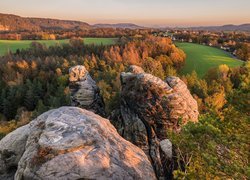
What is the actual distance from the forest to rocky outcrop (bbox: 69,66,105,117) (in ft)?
19.7

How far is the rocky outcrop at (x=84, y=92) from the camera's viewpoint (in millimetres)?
24172

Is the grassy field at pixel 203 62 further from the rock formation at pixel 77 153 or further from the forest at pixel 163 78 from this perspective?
the rock formation at pixel 77 153

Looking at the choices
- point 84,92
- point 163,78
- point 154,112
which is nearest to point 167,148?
point 154,112

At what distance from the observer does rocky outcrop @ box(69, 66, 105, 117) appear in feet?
79.3

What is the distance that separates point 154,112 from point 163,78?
31048mm

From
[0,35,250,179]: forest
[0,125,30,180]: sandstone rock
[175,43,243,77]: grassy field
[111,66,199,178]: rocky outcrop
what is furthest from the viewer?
[175,43,243,77]: grassy field

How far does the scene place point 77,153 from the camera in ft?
30.9

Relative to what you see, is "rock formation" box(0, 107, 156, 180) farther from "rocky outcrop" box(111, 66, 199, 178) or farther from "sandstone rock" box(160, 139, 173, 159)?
"rocky outcrop" box(111, 66, 199, 178)

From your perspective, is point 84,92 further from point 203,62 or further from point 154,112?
point 203,62

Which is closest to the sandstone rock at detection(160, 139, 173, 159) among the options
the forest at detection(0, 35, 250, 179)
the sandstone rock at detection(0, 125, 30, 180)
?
the forest at detection(0, 35, 250, 179)

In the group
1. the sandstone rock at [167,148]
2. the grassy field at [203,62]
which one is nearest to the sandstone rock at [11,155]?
the sandstone rock at [167,148]

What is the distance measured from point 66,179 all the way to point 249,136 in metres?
6.67

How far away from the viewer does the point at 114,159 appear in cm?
999

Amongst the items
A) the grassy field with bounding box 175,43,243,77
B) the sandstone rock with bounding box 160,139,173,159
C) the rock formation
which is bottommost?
the grassy field with bounding box 175,43,243,77
